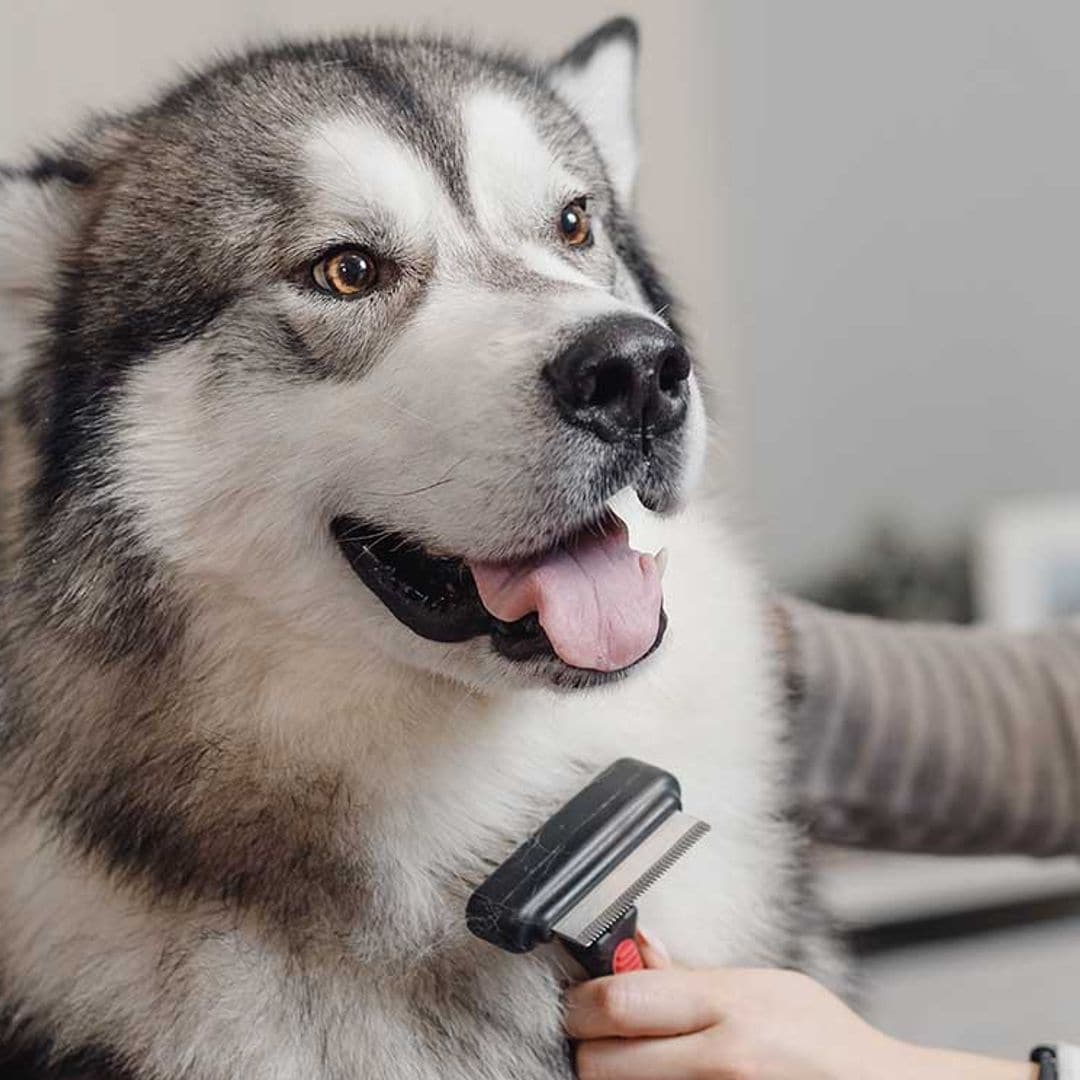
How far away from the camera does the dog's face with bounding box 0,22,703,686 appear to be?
928mm

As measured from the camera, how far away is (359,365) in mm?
1009

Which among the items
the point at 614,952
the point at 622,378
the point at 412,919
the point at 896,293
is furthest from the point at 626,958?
the point at 896,293

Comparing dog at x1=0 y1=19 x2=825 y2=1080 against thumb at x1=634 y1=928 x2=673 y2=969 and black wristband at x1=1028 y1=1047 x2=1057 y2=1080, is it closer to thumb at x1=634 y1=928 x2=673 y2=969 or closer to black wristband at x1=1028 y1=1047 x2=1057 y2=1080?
thumb at x1=634 y1=928 x2=673 y2=969

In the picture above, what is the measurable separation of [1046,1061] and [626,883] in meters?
0.37

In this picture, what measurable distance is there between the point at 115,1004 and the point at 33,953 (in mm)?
91

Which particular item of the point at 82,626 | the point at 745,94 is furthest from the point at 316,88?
the point at 745,94

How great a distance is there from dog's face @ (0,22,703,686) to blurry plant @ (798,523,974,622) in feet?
5.65

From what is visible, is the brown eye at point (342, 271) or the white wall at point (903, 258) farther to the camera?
the white wall at point (903, 258)

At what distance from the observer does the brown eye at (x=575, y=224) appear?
3.68ft

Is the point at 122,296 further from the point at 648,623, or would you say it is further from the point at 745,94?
the point at 745,94

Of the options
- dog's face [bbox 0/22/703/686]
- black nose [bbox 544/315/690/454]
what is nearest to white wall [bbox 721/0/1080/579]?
dog's face [bbox 0/22/703/686]

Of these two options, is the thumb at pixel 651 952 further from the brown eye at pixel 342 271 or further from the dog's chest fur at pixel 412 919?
the brown eye at pixel 342 271

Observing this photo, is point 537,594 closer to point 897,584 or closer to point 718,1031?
point 718,1031

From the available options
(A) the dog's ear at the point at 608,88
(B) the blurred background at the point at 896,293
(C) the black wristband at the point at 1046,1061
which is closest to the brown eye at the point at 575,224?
(A) the dog's ear at the point at 608,88
